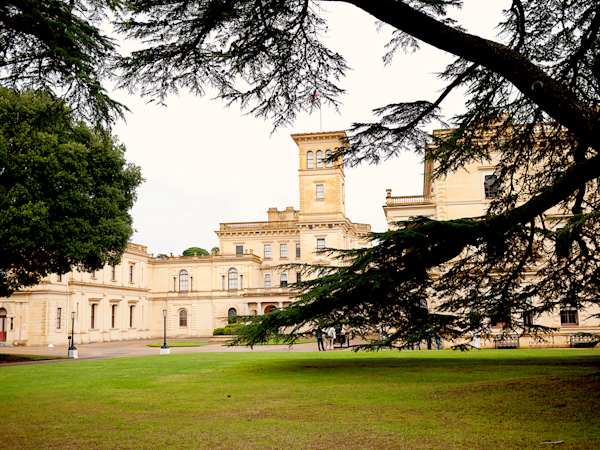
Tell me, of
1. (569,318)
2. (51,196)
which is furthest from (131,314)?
(569,318)

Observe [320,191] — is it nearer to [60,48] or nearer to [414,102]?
[414,102]

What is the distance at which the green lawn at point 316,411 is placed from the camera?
5.36 metres

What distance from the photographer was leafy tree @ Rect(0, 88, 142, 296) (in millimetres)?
19312

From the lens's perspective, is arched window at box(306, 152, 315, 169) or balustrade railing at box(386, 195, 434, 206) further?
arched window at box(306, 152, 315, 169)

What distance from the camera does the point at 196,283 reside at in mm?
60625

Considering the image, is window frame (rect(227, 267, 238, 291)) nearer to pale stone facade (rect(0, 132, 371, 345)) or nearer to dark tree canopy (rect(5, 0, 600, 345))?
pale stone facade (rect(0, 132, 371, 345))

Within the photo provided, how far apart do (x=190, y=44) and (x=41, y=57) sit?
1.86 m

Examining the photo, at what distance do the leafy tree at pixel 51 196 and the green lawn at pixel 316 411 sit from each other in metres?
9.49

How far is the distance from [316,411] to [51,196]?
1727 cm

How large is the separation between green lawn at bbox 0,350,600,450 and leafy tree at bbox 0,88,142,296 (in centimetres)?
949

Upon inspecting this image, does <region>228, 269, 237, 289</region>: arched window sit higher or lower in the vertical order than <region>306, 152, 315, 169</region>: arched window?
lower

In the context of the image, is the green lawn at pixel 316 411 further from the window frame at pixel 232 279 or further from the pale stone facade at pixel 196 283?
the window frame at pixel 232 279

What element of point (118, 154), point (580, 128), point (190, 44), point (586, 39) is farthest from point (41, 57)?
point (118, 154)

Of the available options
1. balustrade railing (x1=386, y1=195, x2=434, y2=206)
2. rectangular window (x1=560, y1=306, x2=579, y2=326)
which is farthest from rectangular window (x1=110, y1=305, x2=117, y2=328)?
rectangular window (x1=560, y1=306, x2=579, y2=326)
